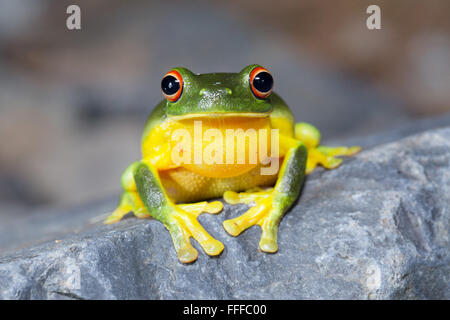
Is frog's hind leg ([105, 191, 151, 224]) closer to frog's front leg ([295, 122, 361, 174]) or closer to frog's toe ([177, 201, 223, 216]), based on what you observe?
frog's toe ([177, 201, 223, 216])

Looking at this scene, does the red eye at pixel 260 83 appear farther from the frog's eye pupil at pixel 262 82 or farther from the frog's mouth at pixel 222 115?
the frog's mouth at pixel 222 115

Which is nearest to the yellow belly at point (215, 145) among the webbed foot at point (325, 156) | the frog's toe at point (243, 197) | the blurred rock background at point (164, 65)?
the frog's toe at point (243, 197)

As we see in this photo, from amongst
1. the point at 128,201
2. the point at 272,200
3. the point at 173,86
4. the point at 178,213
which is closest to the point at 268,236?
the point at 272,200

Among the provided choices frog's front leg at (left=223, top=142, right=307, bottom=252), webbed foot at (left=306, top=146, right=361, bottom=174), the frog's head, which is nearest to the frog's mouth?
the frog's head

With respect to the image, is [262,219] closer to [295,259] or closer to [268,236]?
[268,236]

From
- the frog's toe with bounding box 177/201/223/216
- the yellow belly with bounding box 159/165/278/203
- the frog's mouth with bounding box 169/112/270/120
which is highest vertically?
the frog's mouth with bounding box 169/112/270/120

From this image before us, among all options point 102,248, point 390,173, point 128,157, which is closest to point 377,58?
point 128,157

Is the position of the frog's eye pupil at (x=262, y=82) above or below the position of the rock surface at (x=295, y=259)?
above
